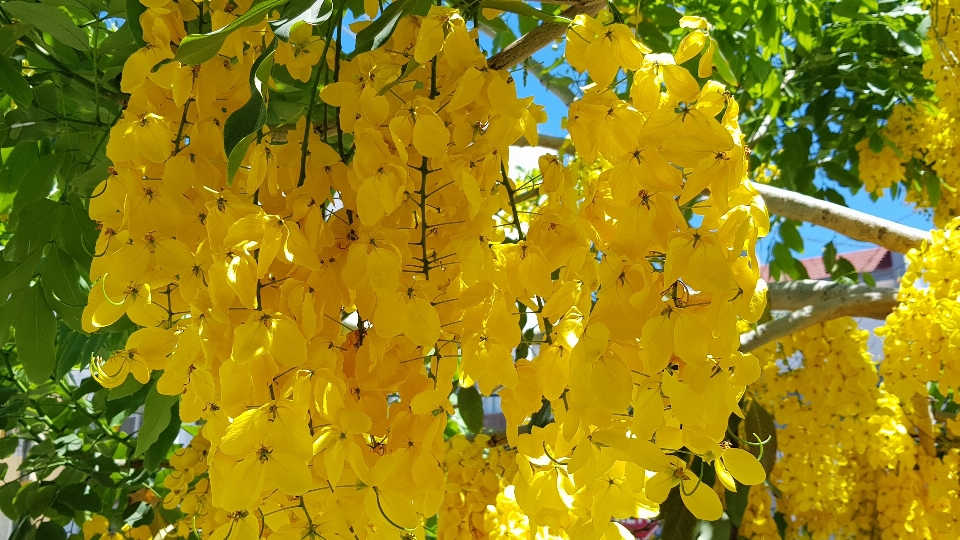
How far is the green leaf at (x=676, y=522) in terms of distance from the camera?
3.70ft

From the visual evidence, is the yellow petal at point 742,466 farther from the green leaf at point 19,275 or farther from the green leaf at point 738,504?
the green leaf at point 738,504

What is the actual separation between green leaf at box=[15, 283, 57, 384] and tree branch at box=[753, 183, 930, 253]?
3.61 ft

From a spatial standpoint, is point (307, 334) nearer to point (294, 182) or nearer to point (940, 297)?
point (294, 182)

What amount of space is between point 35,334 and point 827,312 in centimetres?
121

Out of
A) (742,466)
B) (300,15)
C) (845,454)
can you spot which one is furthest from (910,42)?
(300,15)

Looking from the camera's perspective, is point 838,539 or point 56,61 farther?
point 838,539

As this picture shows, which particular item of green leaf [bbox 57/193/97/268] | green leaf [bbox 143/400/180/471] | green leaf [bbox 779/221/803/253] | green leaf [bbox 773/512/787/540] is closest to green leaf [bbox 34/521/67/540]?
green leaf [bbox 143/400/180/471]

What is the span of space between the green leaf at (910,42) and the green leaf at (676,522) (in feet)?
3.94

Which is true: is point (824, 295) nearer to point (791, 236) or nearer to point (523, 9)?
point (791, 236)

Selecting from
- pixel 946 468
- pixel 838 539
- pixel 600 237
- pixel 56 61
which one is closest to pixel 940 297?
pixel 946 468

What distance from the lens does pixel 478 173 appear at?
0.44 m

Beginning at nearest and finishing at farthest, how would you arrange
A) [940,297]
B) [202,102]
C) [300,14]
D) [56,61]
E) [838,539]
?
[300,14], [202,102], [56,61], [940,297], [838,539]

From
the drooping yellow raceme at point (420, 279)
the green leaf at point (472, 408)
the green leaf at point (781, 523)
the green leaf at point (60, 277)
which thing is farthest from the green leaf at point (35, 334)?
the green leaf at point (781, 523)

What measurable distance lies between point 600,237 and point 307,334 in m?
0.19
